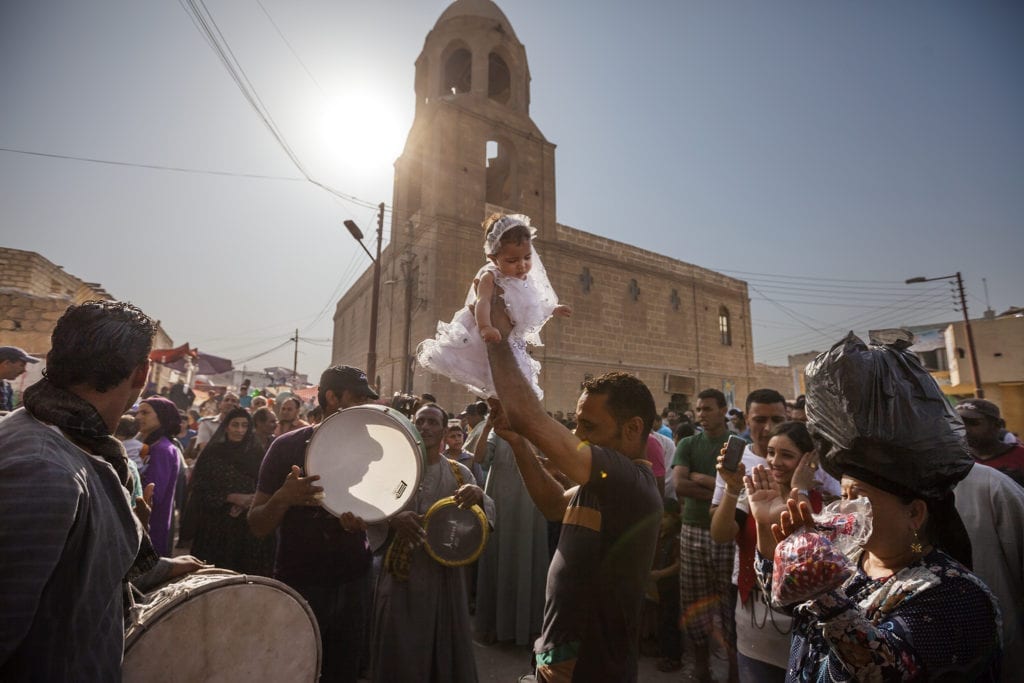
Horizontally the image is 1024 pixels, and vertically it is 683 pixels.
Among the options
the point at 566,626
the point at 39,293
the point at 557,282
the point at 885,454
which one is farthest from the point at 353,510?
the point at 557,282

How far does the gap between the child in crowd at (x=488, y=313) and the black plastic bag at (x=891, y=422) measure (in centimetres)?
110

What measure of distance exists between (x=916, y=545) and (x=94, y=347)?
2.59 metres

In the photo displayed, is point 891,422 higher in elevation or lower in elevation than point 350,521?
higher

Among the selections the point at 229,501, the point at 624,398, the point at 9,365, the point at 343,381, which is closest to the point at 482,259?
the point at 9,365

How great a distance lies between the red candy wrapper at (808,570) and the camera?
1.15m

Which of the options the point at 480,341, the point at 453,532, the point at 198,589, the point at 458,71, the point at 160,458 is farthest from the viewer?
the point at 458,71

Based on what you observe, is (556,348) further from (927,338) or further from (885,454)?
(927,338)

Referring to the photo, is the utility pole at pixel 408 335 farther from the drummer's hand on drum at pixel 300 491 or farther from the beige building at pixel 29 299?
the drummer's hand on drum at pixel 300 491


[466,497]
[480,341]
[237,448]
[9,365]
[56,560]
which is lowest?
[466,497]

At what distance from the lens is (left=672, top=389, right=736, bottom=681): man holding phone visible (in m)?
4.12

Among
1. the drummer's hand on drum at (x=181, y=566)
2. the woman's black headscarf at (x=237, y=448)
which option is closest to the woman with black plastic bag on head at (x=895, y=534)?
the drummer's hand on drum at (x=181, y=566)

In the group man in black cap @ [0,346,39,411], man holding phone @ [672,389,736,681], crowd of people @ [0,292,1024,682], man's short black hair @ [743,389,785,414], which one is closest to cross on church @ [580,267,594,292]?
man holding phone @ [672,389,736,681]

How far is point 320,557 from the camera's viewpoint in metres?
3.16

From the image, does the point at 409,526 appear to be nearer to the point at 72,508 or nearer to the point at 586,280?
the point at 72,508
